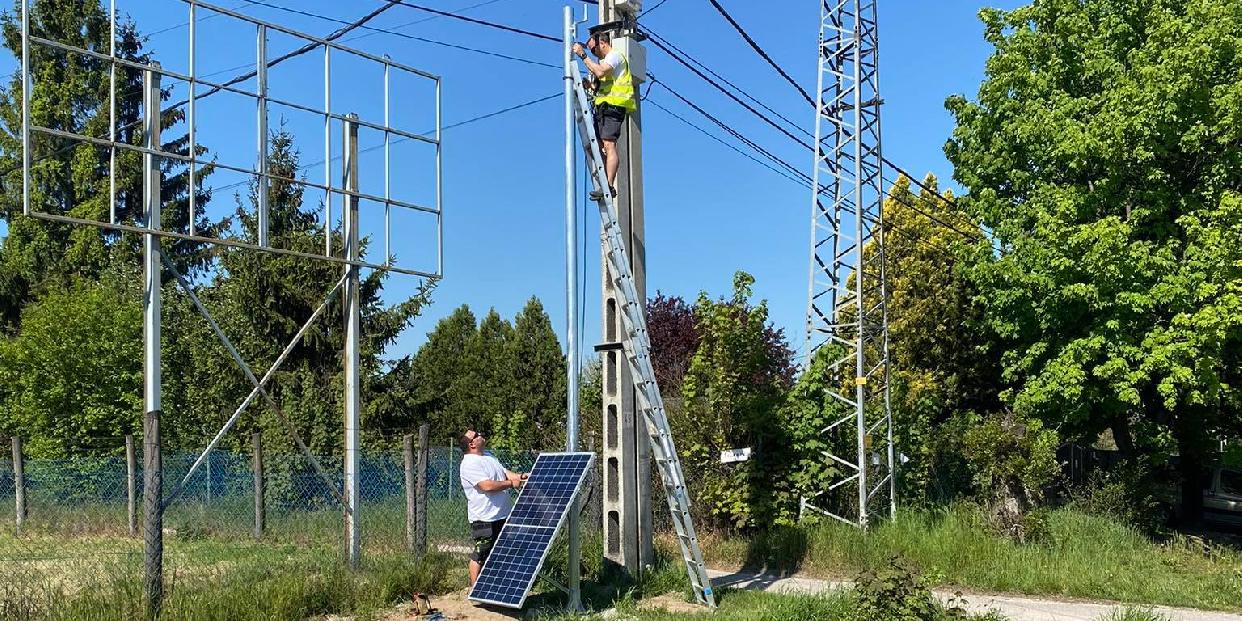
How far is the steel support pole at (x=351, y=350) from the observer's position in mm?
10953

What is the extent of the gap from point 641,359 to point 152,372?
4.62 meters

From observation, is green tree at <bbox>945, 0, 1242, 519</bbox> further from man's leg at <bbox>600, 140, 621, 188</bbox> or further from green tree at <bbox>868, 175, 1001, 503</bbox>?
man's leg at <bbox>600, 140, 621, 188</bbox>

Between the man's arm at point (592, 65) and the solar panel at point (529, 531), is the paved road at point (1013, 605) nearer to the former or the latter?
the solar panel at point (529, 531)

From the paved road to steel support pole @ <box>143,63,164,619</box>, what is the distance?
20.3ft

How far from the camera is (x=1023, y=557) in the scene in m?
12.8

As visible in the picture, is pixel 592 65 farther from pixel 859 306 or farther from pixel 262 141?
pixel 859 306

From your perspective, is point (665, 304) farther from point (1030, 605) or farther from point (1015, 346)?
point (1030, 605)

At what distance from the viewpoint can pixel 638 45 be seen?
37.8 feet

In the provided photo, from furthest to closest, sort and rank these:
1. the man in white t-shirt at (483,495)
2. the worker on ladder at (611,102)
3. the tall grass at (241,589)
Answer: the worker on ladder at (611,102)
the man in white t-shirt at (483,495)
the tall grass at (241,589)

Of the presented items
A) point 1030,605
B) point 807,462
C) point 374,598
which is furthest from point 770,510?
point 374,598

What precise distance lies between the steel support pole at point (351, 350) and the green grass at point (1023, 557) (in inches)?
201

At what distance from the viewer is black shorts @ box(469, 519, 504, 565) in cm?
996

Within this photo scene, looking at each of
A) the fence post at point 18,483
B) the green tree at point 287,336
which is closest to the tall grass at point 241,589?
the fence post at point 18,483

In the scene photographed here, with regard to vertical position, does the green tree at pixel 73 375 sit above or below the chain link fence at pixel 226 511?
above
